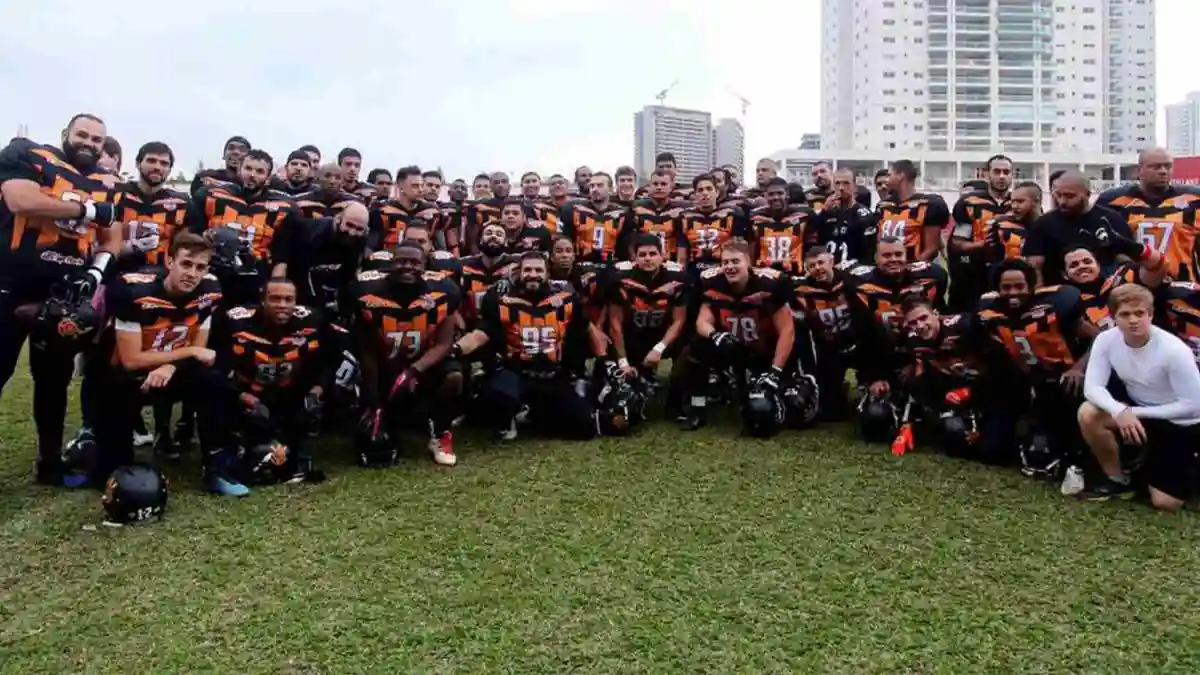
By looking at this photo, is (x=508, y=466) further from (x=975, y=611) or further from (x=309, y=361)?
(x=975, y=611)

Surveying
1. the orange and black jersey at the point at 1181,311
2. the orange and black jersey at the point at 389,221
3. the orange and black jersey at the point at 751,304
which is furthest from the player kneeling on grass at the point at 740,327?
the orange and black jersey at the point at 389,221

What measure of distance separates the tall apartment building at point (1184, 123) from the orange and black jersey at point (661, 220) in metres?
126

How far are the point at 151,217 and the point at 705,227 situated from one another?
14.3ft

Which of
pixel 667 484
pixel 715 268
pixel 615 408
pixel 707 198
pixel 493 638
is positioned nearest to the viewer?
pixel 493 638

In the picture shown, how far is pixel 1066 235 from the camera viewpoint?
5.77m

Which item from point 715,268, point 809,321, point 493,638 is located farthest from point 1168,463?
point 493,638

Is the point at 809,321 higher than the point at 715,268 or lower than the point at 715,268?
lower

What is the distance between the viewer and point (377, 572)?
12.9 feet

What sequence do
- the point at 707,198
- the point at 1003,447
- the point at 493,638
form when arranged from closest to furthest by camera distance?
1. the point at 493,638
2. the point at 1003,447
3. the point at 707,198

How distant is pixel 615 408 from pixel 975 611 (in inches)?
126

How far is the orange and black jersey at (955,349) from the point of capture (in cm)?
578

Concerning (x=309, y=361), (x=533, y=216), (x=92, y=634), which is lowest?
(x=92, y=634)

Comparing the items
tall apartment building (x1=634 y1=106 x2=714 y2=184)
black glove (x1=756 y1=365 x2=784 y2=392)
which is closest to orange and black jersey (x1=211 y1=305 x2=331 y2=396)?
black glove (x1=756 y1=365 x2=784 y2=392)

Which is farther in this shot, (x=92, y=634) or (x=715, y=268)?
(x=715, y=268)
